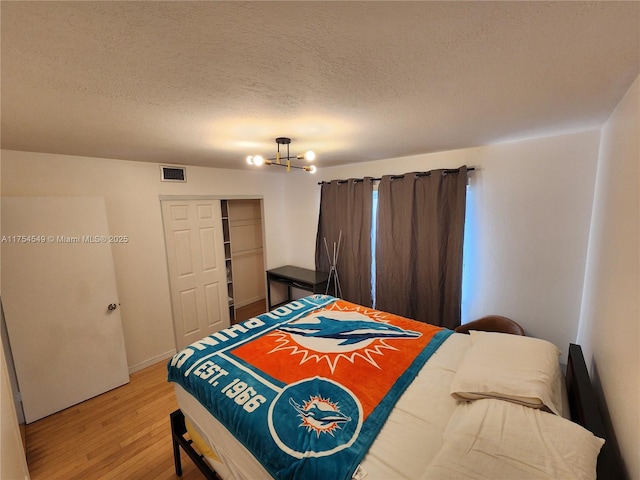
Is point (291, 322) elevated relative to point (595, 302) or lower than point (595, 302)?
lower

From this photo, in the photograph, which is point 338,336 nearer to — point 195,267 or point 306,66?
point 306,66

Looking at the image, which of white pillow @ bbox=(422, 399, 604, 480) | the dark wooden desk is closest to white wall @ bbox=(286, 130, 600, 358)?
white pillow @ bbox=(422, 399, 604, 480)

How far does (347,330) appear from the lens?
7.20 feet

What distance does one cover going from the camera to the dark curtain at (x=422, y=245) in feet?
9.00

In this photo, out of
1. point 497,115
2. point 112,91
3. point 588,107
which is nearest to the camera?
point 112,91

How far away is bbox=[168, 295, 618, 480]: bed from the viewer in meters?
1.02

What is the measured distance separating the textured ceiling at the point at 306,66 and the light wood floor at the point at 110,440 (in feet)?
7.71

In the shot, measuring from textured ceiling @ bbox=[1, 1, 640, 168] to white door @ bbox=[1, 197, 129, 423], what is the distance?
69cm

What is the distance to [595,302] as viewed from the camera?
1732 mm

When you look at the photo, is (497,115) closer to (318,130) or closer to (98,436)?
(318,130)

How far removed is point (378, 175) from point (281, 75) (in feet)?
7.93

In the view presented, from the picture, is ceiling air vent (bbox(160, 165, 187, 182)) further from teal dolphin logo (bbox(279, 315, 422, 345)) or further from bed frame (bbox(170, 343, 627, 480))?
bed frame (bbox(170, 343, 627, 480))

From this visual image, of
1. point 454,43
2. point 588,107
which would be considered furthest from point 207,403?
point 588,107

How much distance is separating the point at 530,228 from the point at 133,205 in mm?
4016
